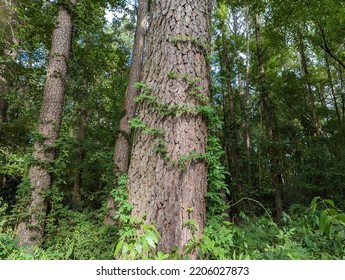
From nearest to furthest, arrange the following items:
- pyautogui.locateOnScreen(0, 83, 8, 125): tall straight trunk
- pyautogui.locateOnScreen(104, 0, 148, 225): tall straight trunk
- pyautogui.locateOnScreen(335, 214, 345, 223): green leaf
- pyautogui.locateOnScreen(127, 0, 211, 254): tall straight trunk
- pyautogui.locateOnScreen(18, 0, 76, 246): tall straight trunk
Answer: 1. pyautogui.locateOnScreen(335, 214, 345, 223): green leaf
2. pyautogui.locateOnScreen(127, 0, 211, 254): tall straight trunk
3. pyautogui.locateOnScreen(18, 0, 76, 246): tall straight trunk
4. pyautogui.locateOnScreen(104, 0, 148, 225): tall straight trunk
5. pyautogui.locateOnScreen(0, 83, 8, 125): tall straight trunk

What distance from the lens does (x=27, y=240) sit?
12.6 feet

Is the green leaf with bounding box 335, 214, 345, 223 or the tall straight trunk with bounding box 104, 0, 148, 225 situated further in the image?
the tall straight trunk with bounding box 104, 0, 148, 225

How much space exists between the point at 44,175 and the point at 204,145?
3.68m

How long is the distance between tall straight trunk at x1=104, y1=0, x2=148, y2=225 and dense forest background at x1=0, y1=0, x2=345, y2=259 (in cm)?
5

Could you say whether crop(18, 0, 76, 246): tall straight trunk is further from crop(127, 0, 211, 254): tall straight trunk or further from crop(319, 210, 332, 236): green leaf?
crop(319, 210, 332, 236): green leaf

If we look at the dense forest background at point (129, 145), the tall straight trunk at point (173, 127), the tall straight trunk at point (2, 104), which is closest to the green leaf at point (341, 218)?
the dense forest background at point (129, 145)

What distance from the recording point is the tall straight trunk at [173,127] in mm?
1811

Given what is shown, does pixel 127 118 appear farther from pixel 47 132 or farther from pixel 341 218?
pixel 341 218

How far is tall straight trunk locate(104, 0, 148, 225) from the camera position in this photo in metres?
5.59

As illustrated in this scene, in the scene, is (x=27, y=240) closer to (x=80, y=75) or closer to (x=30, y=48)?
(x=80, y=75)

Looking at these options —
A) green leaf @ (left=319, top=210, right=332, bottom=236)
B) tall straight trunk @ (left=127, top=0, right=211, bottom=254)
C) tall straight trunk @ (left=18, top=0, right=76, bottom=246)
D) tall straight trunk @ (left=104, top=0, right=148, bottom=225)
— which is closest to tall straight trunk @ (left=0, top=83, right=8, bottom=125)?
tall straight trunk @ (left=18, top=0, right=76, bottom=246)

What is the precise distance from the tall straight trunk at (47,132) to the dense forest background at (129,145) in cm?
3

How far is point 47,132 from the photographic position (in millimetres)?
4332
